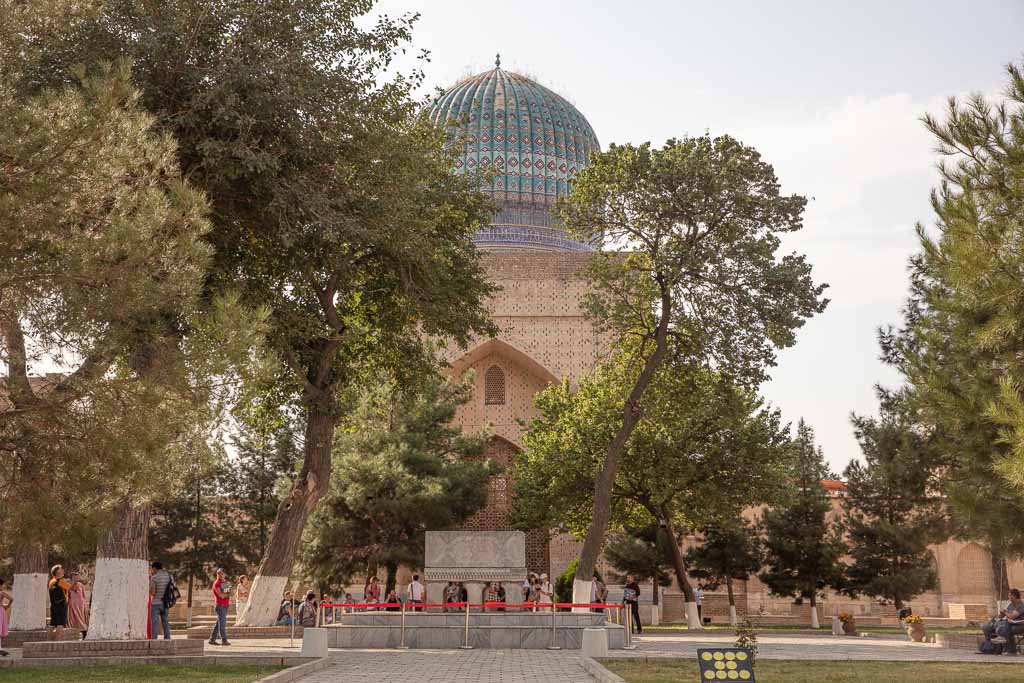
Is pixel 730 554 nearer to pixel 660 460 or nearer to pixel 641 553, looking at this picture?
pixel 641 553

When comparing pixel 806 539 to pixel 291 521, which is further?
pixel 806 539

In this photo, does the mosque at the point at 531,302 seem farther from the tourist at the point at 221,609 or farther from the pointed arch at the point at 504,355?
the tourist at the point at 221,609

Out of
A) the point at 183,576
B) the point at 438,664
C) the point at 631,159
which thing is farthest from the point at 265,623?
the point at 183,576

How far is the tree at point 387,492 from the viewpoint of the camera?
864 inches

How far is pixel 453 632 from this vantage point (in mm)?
13664

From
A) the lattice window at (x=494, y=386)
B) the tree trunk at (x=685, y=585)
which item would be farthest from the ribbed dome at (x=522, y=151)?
the tree trunk at (x=685, y=585)

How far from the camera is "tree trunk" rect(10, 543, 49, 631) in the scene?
46.6 ft

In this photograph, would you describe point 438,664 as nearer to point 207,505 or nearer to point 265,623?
point 265,623

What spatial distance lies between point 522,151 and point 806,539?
14188mm

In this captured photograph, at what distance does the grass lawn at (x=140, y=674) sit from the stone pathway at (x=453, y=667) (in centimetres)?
61

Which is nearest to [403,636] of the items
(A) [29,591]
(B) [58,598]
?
(B) [58,598]

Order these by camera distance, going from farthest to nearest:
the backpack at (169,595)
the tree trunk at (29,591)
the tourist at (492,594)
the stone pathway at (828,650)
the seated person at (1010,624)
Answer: the tourist at (492,594)
the tree trunk at (29,591)
the backpack at (169,595)
the seated person at (1010,624)
the stone pathway at (828,650)

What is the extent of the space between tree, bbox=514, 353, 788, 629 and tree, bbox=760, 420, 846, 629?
11.0 feet

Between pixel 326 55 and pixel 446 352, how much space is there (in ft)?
54.1
